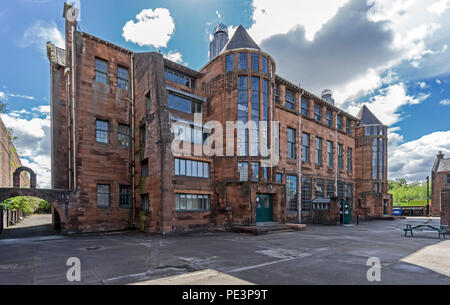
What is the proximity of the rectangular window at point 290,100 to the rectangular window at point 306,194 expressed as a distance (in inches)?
329

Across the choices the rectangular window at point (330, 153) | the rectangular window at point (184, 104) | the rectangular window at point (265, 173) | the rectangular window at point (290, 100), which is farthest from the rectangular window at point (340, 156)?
the rectangular window at point (184, 104)

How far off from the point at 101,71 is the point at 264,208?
17.8m

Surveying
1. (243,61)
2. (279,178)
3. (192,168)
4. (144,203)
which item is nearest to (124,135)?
(144,203)

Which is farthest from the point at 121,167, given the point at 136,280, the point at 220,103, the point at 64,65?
the point at 136,280

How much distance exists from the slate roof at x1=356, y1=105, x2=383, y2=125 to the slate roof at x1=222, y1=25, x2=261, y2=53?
25.7 metres

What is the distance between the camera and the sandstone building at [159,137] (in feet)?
58.7

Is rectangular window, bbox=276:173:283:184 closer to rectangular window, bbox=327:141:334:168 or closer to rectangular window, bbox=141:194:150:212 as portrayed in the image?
rectangular window, bbox=327:141:334:168

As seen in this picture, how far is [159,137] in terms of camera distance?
17.4 meters

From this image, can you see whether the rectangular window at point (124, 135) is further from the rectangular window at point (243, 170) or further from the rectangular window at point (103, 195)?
the rectangular window at point (243, 170)

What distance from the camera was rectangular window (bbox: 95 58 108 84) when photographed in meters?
19.7

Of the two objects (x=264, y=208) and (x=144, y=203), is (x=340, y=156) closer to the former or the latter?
(x=264, y=208)

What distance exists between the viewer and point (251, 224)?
18094 mm

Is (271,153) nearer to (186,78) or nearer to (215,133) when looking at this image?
(215,133)
